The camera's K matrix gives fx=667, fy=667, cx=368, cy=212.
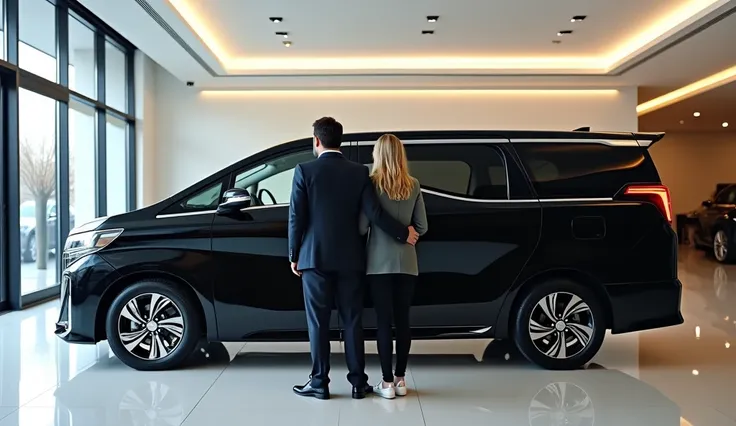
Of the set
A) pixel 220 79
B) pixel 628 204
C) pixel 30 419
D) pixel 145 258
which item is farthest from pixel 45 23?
pixel 628 204

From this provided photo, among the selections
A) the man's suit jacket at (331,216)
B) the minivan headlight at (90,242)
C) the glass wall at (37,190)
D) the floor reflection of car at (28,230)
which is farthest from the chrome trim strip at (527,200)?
the floor reflection of car at (28,230)

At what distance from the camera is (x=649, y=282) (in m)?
4.09

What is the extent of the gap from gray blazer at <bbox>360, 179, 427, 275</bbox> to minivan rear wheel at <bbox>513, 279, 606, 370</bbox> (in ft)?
3.21

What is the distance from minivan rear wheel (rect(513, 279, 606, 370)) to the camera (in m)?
4.05

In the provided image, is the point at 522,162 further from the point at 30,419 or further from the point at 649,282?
the point at 30,419

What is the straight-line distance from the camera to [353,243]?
11.1 feet

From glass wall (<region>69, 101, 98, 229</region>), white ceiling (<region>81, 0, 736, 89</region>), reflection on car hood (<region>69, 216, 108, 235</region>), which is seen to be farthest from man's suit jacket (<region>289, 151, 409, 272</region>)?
glass wall (<region>69, 101, 98, 229</region>)

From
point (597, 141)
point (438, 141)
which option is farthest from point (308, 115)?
point (597, 141)

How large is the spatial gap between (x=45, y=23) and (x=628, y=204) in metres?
6.50

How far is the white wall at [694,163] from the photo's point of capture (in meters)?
17.7

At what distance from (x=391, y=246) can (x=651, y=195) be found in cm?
179

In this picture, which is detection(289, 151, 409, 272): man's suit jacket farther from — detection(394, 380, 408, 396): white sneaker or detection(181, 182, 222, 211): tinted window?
detection(181, 182, 222, 211): tinted window

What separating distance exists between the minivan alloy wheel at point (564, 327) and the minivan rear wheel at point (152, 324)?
2079 millimetres

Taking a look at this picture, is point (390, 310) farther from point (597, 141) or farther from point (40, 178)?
point (40, 178)
